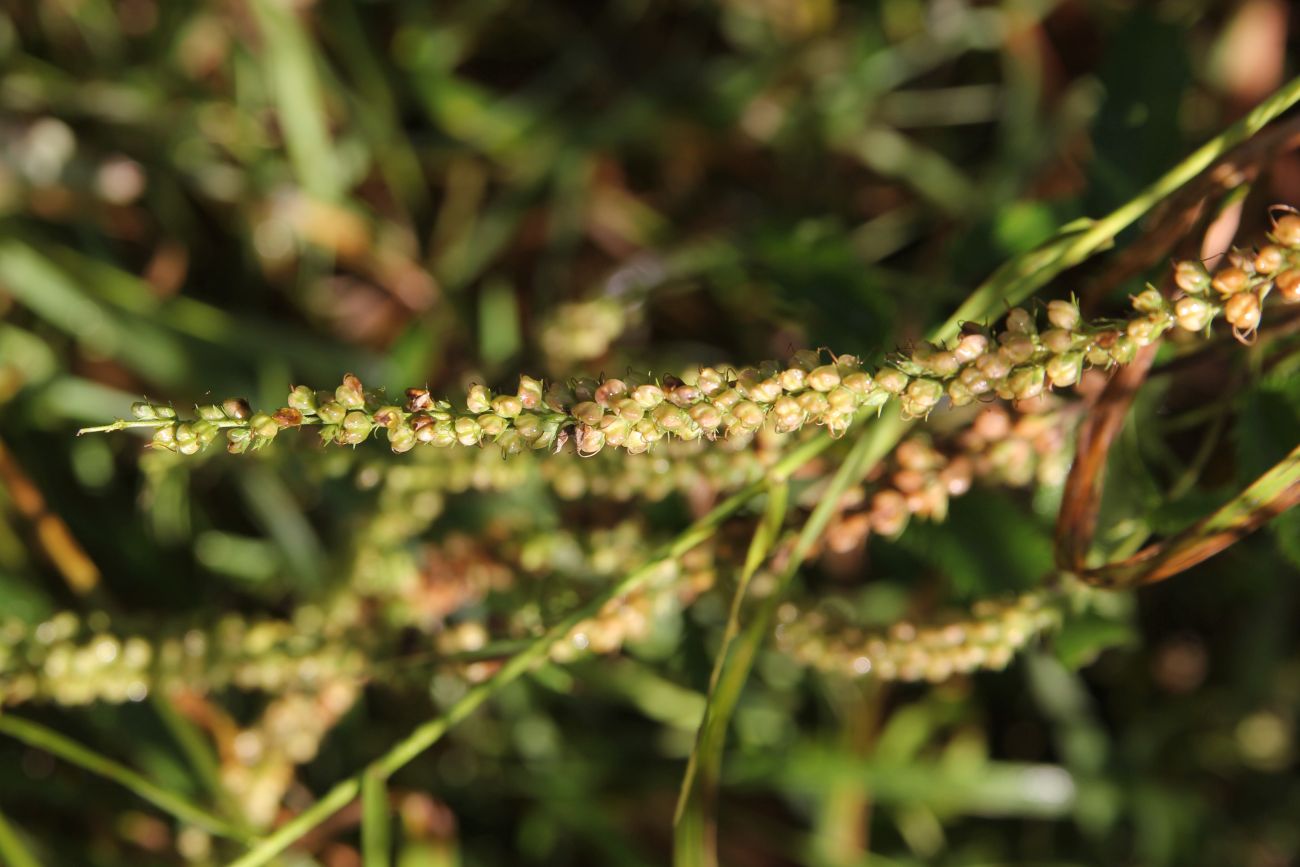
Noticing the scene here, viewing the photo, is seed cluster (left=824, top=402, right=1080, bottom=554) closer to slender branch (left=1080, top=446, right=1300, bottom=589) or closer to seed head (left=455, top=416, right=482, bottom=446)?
slender branch (left=1080, top=446, right=1300, bottom=589)

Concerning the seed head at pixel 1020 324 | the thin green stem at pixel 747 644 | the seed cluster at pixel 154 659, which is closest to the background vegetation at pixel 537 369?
the seed cluster at pixel 154 659

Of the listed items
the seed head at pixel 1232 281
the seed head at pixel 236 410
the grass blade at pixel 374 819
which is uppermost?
the seed head at pixel 1232 281

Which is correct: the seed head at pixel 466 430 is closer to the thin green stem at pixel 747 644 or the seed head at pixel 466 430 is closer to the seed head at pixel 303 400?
the seed head at pixel 303 400

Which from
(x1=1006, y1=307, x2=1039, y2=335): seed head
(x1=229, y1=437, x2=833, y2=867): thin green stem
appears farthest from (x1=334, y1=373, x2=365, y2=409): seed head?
(x1=1006, y1=307, x2=1039, y2=335): seed head

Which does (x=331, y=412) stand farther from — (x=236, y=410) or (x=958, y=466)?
(x=958, y=466)

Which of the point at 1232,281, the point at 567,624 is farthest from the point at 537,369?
the point at 1232,281
